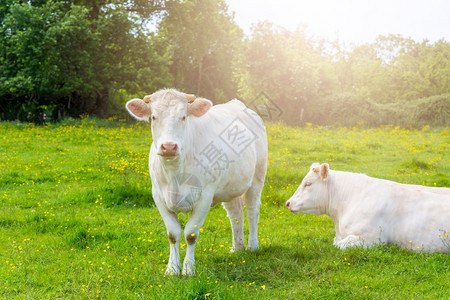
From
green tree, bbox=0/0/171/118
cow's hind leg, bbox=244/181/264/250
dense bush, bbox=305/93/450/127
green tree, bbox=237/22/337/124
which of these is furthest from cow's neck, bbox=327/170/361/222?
green tree, bbox=237/22/337/124

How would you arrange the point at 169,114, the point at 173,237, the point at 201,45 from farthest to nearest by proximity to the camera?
the point at 201,45
the point at 173,237
the point at 169,114

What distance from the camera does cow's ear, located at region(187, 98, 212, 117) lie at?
14.8 ft

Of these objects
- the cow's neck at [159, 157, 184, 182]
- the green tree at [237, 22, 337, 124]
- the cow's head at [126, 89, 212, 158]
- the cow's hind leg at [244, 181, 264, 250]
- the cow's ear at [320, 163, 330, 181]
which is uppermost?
the green tree at [237, 22, 337, 124]

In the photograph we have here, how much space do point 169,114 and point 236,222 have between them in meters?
2.21

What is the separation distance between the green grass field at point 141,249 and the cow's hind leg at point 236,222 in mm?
210

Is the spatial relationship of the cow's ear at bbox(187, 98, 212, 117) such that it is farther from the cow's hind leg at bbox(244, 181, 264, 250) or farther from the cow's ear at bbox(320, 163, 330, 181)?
the cow's ear at bbox(320, 163, 330, 181)

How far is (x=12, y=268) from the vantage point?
4.87 metres

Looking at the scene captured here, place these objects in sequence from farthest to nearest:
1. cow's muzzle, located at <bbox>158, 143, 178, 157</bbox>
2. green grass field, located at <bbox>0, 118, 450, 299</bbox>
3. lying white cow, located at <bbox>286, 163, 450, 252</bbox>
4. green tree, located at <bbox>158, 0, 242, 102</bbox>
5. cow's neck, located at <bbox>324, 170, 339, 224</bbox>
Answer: green tree, located at <bbox>158, 0, 242, 102</bbox> < cow's neck, located at <bbox>324, 170, 339, 224</bbox> < lying white cow, located at <bbox>286, 163, 450, 252</bbox> < green grass field, located at <bbox>0, 118, 450, 299</bbox> < cow's muzzle, located at <bbox>158, 143, 178, 157</bbox>

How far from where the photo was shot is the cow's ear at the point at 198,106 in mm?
4516

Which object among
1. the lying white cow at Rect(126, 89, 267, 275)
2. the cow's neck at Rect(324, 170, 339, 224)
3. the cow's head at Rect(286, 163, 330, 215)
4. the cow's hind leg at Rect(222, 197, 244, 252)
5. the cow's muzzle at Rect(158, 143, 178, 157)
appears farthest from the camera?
the cow's head at Rect(286, 163, 330, 215)

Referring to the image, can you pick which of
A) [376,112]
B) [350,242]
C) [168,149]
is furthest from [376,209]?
[376,112]

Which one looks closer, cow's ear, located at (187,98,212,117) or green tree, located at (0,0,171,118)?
cow's ear, located at (187,98,212,117)

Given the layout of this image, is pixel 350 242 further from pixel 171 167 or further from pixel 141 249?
pixel 141 249

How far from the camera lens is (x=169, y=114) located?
14.0ft
